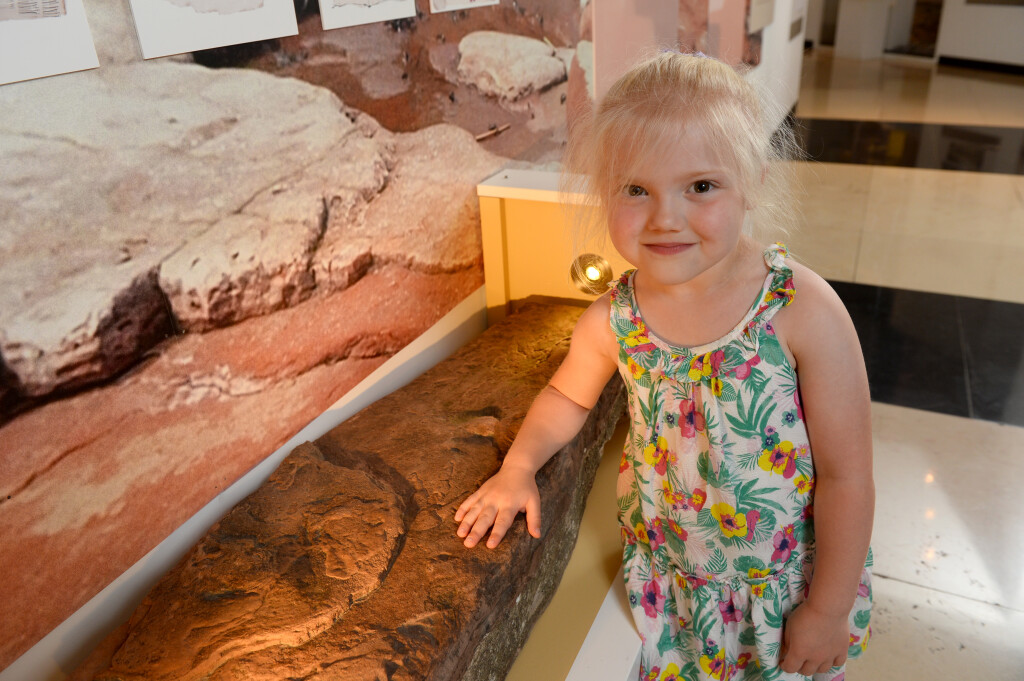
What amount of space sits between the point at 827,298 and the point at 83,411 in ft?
3.41

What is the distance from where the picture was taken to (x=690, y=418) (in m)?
1.14

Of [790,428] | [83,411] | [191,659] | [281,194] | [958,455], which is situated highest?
[281,194]

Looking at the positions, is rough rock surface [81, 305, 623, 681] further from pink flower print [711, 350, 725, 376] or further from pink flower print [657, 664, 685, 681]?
pink flower print [711, 350, 725, 376]

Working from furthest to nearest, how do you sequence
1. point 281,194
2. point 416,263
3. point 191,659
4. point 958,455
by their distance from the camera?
1. point 958,455
2. point 416,263
3. point 281,194
4. point 191,659

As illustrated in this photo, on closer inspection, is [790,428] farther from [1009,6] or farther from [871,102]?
[1009,6]

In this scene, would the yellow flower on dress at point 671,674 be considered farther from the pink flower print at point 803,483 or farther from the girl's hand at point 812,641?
the pink flower print at point 803,483

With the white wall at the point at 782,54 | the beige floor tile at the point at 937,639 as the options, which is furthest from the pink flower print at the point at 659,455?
the white wall at the point at 782,54

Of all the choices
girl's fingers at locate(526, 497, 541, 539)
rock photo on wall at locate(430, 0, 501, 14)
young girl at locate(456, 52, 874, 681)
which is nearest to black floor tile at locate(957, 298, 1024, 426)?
young girl at locate(456, 52, 874, 681)

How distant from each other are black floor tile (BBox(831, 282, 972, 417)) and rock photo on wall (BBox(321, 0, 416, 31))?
1.95 m

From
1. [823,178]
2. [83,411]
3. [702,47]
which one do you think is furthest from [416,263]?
[823,178]

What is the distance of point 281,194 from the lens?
4.26 feet

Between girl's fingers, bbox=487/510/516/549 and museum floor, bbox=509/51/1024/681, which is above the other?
girl's fingers, bbox=487/510/516/549

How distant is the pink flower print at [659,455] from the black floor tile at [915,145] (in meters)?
4.44

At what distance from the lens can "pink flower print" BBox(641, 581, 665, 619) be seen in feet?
4.25
